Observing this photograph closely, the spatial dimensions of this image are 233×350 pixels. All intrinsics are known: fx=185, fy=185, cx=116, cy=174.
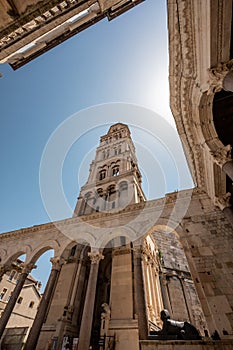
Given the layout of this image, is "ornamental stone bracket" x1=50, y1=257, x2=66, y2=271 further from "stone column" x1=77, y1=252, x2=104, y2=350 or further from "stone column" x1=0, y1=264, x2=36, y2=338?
"stone column" x1=77, y1=252, x2=104, y2=350

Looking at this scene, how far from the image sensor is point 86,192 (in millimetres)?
21016

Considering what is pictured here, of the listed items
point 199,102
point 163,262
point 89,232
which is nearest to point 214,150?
point 199,102

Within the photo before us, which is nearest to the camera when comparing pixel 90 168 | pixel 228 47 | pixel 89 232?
pixel 228 47

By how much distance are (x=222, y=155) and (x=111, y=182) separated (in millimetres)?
14303

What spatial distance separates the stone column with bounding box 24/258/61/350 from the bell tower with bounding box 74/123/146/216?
704 cm

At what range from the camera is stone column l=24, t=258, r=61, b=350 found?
8.27m

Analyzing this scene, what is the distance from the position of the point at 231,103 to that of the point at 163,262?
16.7m

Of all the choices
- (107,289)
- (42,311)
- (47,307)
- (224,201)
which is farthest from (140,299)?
(107,289)

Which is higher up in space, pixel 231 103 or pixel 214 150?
pixel 231 103

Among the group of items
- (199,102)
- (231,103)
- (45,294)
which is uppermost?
(231,103)

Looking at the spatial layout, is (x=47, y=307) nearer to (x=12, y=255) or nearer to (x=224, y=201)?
(x=12, y=255)

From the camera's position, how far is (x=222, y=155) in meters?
7.27

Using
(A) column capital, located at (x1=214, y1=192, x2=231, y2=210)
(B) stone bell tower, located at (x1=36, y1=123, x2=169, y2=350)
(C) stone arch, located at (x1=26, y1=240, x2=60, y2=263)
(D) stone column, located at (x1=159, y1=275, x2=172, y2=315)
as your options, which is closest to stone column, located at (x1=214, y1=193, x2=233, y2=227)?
(A) column capital, located at (x1=214, y1=192, x2=231, y2=210)

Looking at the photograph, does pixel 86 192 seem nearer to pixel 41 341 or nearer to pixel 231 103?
pixel 41 341
